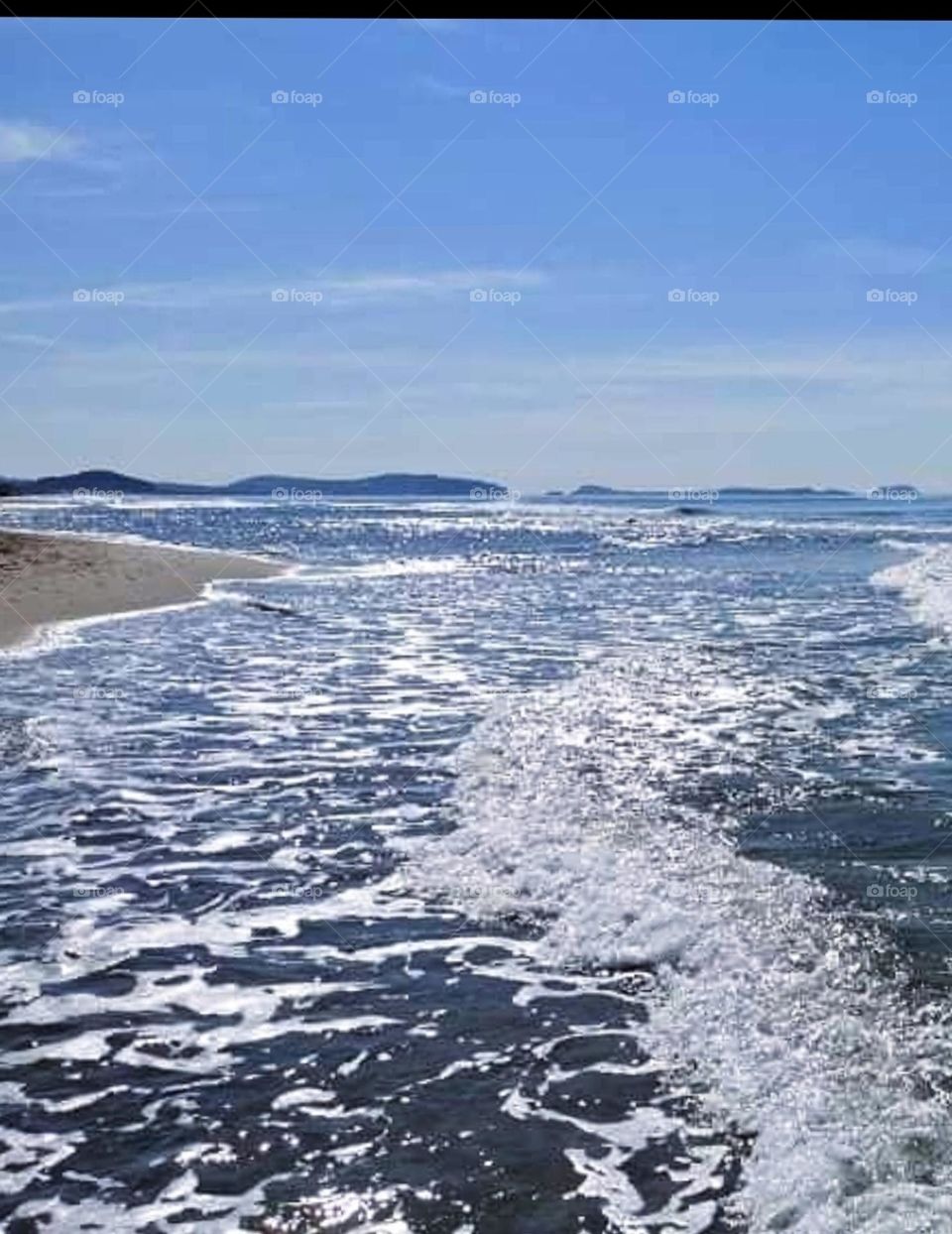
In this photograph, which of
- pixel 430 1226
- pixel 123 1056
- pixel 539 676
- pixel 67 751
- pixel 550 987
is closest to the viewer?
pixel 430 1226

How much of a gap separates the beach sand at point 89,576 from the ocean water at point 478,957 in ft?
33.3

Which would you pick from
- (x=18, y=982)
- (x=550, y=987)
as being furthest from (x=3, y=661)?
(x=550, y=987)

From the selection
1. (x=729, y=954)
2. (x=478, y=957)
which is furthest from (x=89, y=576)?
(x=729, y=954)

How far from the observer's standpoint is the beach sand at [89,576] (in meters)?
27.0

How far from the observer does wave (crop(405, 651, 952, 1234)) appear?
477 centimetres

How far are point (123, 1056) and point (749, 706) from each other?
35.6 feet

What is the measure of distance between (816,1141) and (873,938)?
2.51 metres

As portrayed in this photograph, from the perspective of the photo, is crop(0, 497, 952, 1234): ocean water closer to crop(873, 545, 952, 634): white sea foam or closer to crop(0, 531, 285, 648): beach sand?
crop(873, 545, 952, 634): white sea foam

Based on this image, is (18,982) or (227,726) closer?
(18,982)

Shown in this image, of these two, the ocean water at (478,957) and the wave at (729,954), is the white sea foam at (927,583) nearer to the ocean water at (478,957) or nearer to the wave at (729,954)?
the ocean water at (478,957)

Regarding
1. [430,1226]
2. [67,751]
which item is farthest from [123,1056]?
[67,751]

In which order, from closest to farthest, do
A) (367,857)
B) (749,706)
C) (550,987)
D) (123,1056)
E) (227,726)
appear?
(123,1056) < (550,987) < (367,857) < (227,726) < (749,706)

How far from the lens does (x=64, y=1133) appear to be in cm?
520

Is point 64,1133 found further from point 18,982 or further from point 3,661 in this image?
point 3,661
